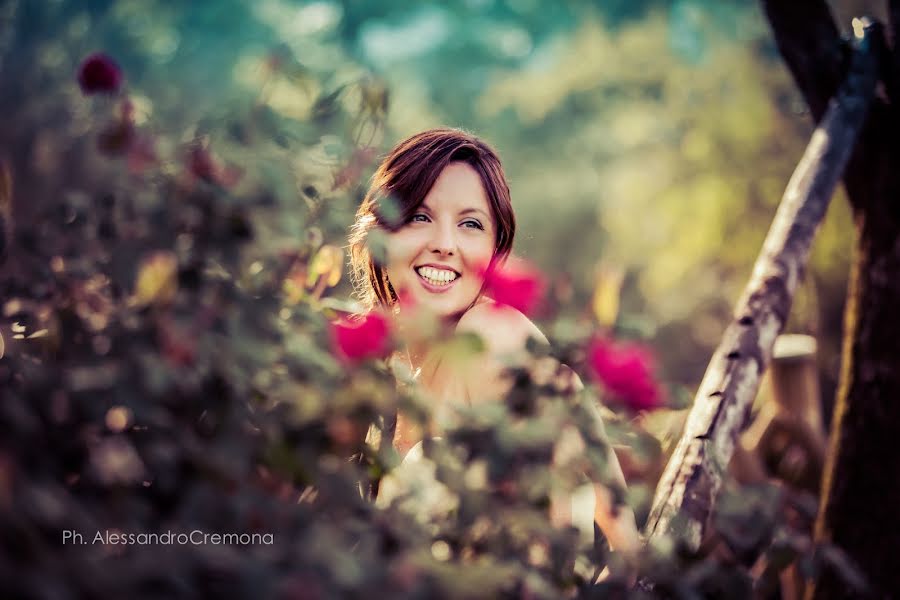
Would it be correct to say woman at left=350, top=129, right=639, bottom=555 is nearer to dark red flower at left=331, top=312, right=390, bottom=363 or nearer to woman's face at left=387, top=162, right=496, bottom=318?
woman's face at left=387, top=162, right=496, bottom=318

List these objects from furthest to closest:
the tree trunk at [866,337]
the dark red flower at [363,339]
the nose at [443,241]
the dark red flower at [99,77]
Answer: the tree trunk at [866,337]
the nose at [443,241]
the dark red flower at [99,77]
the dark red flower at [363,339]

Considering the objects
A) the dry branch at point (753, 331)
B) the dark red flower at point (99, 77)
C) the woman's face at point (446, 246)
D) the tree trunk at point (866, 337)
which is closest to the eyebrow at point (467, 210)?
the woman's face at point (446, 246)

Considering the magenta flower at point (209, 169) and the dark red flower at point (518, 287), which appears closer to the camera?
the magenta flower at point (209, 169)

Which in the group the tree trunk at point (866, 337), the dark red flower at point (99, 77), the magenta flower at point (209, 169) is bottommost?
the tree trunk at point (866, 337)

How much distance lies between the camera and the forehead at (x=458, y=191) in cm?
189

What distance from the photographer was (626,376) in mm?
858

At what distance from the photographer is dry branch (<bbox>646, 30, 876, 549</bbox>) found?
1445 mm

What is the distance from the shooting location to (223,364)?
30.8 inches

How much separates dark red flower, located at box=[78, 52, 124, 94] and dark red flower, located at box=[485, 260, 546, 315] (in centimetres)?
66

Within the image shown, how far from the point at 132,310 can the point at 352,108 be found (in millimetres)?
504

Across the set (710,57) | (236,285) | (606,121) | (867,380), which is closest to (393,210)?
(236,285)

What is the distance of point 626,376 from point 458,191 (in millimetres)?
1140

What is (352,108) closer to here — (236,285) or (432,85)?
(236,285)

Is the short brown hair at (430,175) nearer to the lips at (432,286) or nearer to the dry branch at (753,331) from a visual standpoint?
the lips at (432,286)
